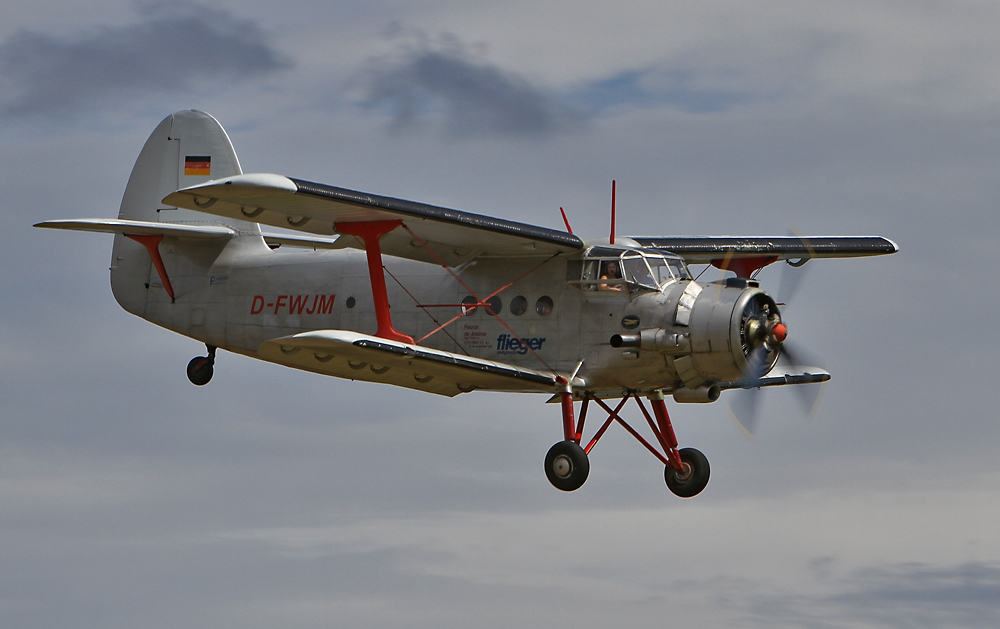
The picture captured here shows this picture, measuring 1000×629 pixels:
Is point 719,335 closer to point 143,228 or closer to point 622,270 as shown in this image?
point 622,270

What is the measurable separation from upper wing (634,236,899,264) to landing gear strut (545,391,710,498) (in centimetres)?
277

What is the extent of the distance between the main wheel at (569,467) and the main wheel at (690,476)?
6.39 feet

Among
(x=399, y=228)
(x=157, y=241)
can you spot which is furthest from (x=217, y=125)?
(x=399, y=228)

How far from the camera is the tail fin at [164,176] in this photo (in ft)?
78.4

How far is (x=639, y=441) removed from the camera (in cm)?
1964

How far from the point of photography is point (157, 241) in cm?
2347

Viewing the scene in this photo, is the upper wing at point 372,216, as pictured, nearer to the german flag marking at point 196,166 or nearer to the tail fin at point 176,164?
the tail fin at point 176,164

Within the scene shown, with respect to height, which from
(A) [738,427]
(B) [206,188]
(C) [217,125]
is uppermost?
(C) [217,125]

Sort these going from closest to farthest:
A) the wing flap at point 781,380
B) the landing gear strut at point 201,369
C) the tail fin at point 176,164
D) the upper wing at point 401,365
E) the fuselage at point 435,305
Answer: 1. the upper wing at point 401,365
2. the fuselage at point 435,305
3. the wing flap at point 781,380
4. the landing gear strut at point 201,369
5. the tail fin at point 176,164

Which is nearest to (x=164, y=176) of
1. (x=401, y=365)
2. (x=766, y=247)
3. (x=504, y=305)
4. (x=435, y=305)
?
(x=435, y=305)

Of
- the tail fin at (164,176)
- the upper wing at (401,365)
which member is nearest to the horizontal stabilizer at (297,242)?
the tail fin at (164,176)

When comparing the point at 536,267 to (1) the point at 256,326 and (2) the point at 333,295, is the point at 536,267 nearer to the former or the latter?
(2) the point at 333,295

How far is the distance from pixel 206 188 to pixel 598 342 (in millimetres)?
5891

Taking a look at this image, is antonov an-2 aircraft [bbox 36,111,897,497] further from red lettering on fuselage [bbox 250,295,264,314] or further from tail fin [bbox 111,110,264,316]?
tail fin [bbox 111,110,264,316]
